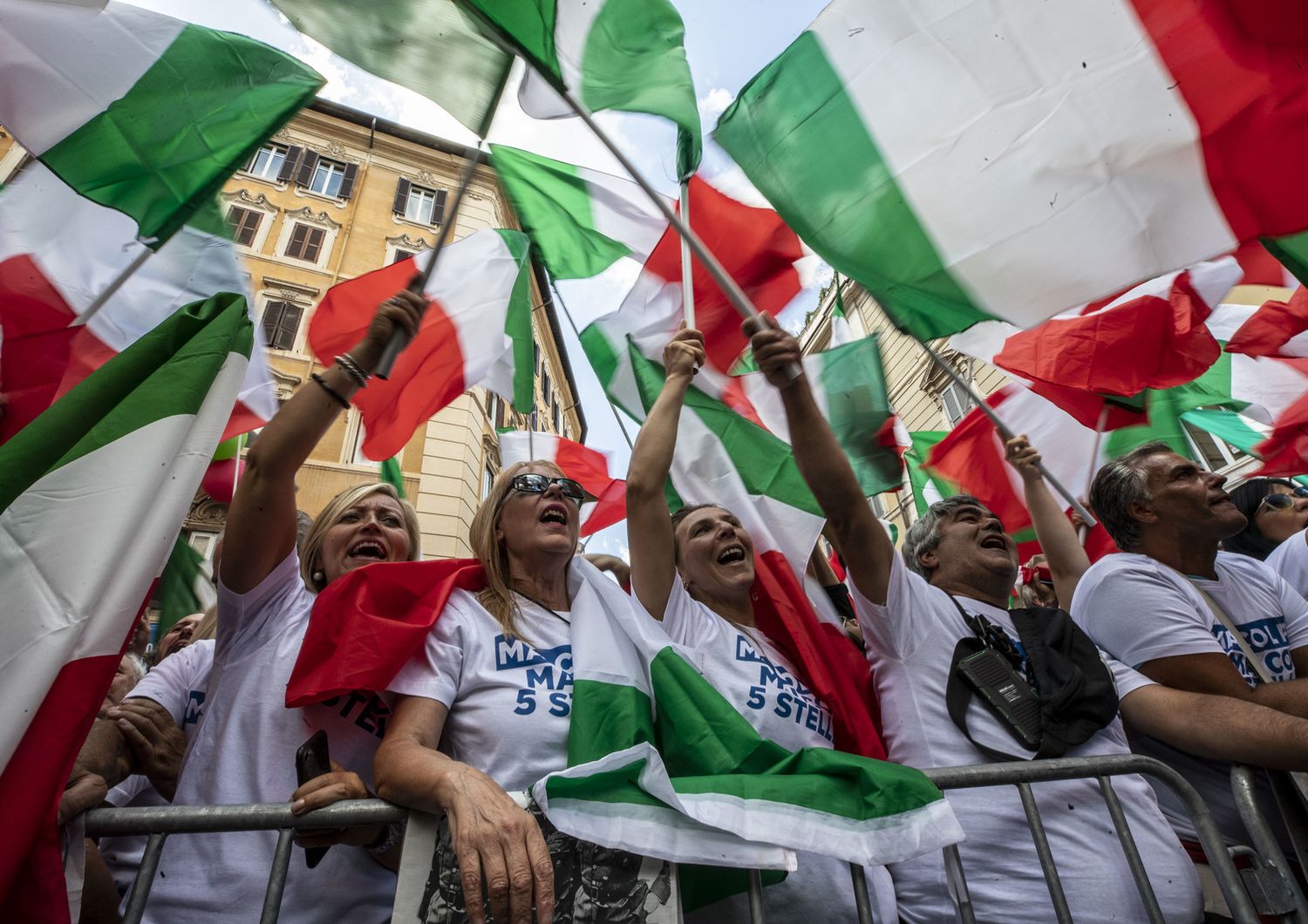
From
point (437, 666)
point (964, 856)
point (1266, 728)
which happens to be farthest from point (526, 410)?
point (1266, 728)

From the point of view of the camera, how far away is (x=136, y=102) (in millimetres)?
3096

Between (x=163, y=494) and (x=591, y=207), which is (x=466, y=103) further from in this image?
(x=163, y=494)

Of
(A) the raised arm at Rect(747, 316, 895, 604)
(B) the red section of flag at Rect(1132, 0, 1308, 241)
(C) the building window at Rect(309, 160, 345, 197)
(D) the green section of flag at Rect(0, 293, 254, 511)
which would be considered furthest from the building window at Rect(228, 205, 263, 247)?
(B) the red section of flag at Rect(1132, 0, 1308, 241)

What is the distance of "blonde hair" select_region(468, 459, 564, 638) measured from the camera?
7.39ft

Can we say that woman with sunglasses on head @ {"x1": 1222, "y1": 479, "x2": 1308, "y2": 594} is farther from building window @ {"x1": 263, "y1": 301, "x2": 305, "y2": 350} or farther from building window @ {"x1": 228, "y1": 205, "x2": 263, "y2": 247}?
building window @ {"x1": 228, "y1": 205, "x2": 263, "y2": 247}

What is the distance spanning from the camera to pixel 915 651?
2.35m

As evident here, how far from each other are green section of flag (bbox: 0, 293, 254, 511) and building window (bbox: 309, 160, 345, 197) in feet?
54.8

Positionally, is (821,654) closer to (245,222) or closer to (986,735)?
(986,735)

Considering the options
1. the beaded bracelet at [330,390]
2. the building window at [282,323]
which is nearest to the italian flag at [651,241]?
the beaded bracelet at [330,390]

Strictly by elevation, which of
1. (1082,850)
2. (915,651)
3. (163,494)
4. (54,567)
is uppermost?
(163,494)

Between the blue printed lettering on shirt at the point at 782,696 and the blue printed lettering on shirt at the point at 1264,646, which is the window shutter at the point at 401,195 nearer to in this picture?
the blue printed lettering on shirt at the point at 782,696

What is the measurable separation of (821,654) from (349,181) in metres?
18.1

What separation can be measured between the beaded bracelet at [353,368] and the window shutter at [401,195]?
649 inches

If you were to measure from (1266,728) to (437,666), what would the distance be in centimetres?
224
